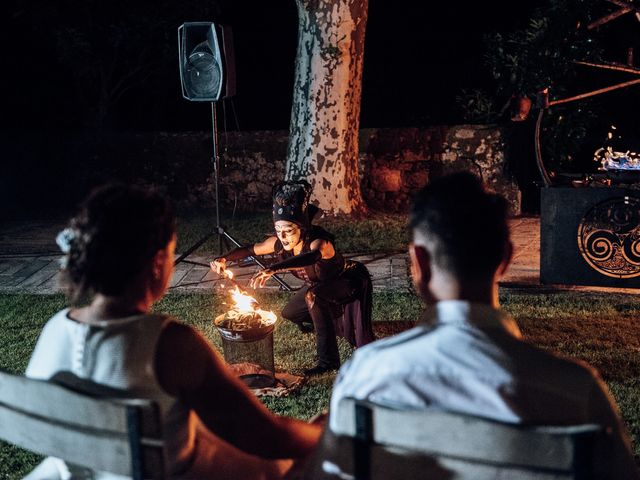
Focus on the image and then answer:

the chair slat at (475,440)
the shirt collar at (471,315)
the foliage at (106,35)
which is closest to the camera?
the chair slat at (475,440)

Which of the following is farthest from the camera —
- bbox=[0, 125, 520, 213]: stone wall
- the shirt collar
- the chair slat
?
bbox=[0, 125, 520, 213]: stone wall

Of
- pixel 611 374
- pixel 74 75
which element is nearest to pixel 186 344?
pixel 611 374

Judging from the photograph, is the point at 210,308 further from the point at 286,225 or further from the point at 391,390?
the point at 391,390

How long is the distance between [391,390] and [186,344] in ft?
1.81

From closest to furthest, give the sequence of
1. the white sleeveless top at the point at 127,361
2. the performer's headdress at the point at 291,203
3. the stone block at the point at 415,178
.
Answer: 1. the white sleeveless top at the point at 127,361
2. the performer's headdress at the point at 291,203
3. the stone block at the point at 415,178

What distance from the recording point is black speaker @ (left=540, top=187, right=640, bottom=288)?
20.1 ft

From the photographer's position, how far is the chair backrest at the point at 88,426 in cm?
181

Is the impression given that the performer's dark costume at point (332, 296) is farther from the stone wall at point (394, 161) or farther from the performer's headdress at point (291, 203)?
the stone wall at point (394, 161)

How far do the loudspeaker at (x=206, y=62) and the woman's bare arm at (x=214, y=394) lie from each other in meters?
5.57

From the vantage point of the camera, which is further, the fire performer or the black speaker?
the black speaker

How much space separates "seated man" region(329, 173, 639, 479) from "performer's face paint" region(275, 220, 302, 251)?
261cm

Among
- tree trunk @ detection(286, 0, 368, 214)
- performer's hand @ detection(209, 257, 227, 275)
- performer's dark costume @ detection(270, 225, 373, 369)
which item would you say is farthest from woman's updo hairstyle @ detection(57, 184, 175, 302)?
tree trunk @ detection(286, 0, 368, 214)

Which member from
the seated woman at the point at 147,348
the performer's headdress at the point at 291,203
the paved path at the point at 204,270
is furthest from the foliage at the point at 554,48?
the seated woman at the point at 147,348

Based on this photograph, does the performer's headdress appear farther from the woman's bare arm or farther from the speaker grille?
the speaker grille
